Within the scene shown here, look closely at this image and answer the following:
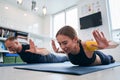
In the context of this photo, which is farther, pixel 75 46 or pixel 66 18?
pixel 66 18

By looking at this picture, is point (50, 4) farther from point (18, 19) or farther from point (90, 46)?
point (90, 46)

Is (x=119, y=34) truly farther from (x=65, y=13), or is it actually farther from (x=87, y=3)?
(x=65, y=13)

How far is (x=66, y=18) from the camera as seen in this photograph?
4320 mm

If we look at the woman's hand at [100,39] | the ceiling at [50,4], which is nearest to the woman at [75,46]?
the woman's hand at [100,39]

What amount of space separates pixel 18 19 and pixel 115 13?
286 cm

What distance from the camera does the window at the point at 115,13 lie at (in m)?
2.99

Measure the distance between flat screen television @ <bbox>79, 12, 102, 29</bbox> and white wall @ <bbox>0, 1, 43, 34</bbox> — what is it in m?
1.73

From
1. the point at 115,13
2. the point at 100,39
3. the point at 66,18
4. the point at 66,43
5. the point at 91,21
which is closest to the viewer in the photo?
the point at 100,39

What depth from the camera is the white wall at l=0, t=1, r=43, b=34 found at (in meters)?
3.41

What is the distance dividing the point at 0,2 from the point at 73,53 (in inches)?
121

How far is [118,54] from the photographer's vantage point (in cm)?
261

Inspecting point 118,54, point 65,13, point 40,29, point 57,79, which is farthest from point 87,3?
point 57,79

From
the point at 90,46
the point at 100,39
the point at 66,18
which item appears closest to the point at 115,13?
the point at 66,18

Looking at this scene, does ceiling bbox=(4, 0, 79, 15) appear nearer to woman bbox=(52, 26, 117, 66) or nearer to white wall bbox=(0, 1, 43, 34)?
white wall bbox=(0, 1, 43, 34)
